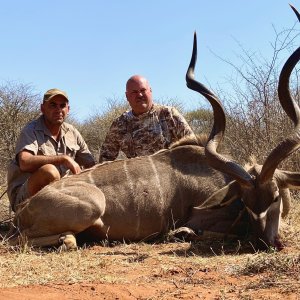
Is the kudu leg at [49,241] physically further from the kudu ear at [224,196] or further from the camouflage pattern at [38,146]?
the kudu ear at [224,196]

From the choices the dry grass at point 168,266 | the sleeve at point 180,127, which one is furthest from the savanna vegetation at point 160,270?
the sleeve at point 180,127

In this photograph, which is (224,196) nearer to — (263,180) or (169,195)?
(263,180)

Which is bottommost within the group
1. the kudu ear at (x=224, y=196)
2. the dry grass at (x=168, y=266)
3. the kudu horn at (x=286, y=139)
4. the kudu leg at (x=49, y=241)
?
the dry grass at (x=168, y=266)

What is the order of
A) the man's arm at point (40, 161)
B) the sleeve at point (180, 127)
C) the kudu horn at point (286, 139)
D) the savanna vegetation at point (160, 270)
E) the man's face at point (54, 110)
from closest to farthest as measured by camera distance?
the savanna vegetation at point (160, 270)
the kudu horn at point (286, 139)
the man's arm at point (40, 161)
the man's face at point (54, 110)
the sleeve at point (180, 127)

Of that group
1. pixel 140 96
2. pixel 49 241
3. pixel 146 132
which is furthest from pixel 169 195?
pixel 140 96

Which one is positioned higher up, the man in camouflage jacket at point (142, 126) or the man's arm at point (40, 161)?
the man in camouflage jacket at point (142, 126)

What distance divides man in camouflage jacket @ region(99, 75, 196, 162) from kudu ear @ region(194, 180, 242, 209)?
51.0 inches

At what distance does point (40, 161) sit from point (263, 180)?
175 centimetres

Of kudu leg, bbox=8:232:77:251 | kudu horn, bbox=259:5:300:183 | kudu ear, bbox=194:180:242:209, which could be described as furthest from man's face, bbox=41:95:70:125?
kudu horn, bbox=259:5:300:183

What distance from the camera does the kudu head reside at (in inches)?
135

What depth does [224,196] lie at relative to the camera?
377 centimetres

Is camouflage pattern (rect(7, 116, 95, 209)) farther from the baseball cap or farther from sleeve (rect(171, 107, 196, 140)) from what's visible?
sleeve (rect(171, 107, 196, 140))

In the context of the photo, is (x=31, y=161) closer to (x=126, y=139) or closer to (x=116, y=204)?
(x=116, y=204)

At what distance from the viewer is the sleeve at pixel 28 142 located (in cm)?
435
